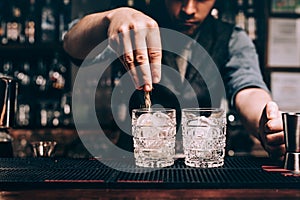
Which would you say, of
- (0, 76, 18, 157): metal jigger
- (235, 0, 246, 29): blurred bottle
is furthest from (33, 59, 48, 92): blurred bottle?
(0, 76, 18, 157): metal jigger

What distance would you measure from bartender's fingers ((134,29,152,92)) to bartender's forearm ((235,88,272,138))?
0.65m

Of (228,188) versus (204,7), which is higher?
(204,7)

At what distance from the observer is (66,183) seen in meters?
1.06

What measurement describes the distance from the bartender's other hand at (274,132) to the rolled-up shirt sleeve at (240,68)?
70 cm

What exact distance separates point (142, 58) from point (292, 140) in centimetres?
50

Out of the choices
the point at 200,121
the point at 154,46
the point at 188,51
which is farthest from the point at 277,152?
the point at 188,51

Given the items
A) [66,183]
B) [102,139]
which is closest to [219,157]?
[66,183]

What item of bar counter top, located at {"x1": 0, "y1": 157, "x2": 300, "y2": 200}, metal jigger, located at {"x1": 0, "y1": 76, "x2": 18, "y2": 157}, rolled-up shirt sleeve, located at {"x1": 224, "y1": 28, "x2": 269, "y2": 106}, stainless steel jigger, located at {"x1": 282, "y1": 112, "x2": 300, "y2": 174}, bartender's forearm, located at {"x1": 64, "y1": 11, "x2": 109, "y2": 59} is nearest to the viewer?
bar counter top, located at {"x1": 0, "y1": 157, "x2": 300, "y2": 200}

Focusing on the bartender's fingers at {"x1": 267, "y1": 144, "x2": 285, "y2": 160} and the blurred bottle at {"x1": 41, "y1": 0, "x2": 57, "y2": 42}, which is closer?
the bartender's fingers at {"x1": 267, "y1": 144, "x2": 285, "y2": 160}

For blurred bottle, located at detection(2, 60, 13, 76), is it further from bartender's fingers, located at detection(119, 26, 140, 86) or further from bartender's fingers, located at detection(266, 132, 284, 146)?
bartender's fingers, located at detection(266, 132, 284, 146)

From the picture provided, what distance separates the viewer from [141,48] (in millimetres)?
1330

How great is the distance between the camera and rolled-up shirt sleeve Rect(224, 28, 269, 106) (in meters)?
2.12

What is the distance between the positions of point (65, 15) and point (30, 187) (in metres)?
2.70

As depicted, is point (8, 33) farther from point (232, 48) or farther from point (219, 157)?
point (219, 157)
